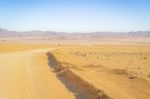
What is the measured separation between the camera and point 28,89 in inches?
558

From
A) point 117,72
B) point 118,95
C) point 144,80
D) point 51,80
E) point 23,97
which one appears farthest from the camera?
point 117,72

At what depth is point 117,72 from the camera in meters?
19.1

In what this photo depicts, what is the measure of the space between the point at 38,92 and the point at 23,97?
4.04 ft

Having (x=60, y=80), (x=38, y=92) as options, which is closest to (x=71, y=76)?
(x=60, y=80)

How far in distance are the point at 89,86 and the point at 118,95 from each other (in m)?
2.62

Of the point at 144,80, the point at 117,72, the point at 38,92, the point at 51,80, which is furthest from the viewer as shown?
the point at 117,72

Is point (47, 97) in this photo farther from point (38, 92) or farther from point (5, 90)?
point (5, 90)

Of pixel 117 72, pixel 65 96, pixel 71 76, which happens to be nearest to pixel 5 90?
pixel 65 96

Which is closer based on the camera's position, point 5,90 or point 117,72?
point 5,90

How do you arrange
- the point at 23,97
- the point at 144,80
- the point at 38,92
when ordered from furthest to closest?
the point at 144,80, the point at 38,92, the point at 23,97

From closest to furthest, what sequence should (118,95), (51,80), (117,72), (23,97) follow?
(118,95) → (23,97) → (51,80) → (117,72)

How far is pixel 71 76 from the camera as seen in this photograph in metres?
17.8

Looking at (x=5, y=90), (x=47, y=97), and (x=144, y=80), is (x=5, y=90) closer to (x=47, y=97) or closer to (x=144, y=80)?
(x=47, y=97)

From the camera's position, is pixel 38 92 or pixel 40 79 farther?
pixel 40 79
